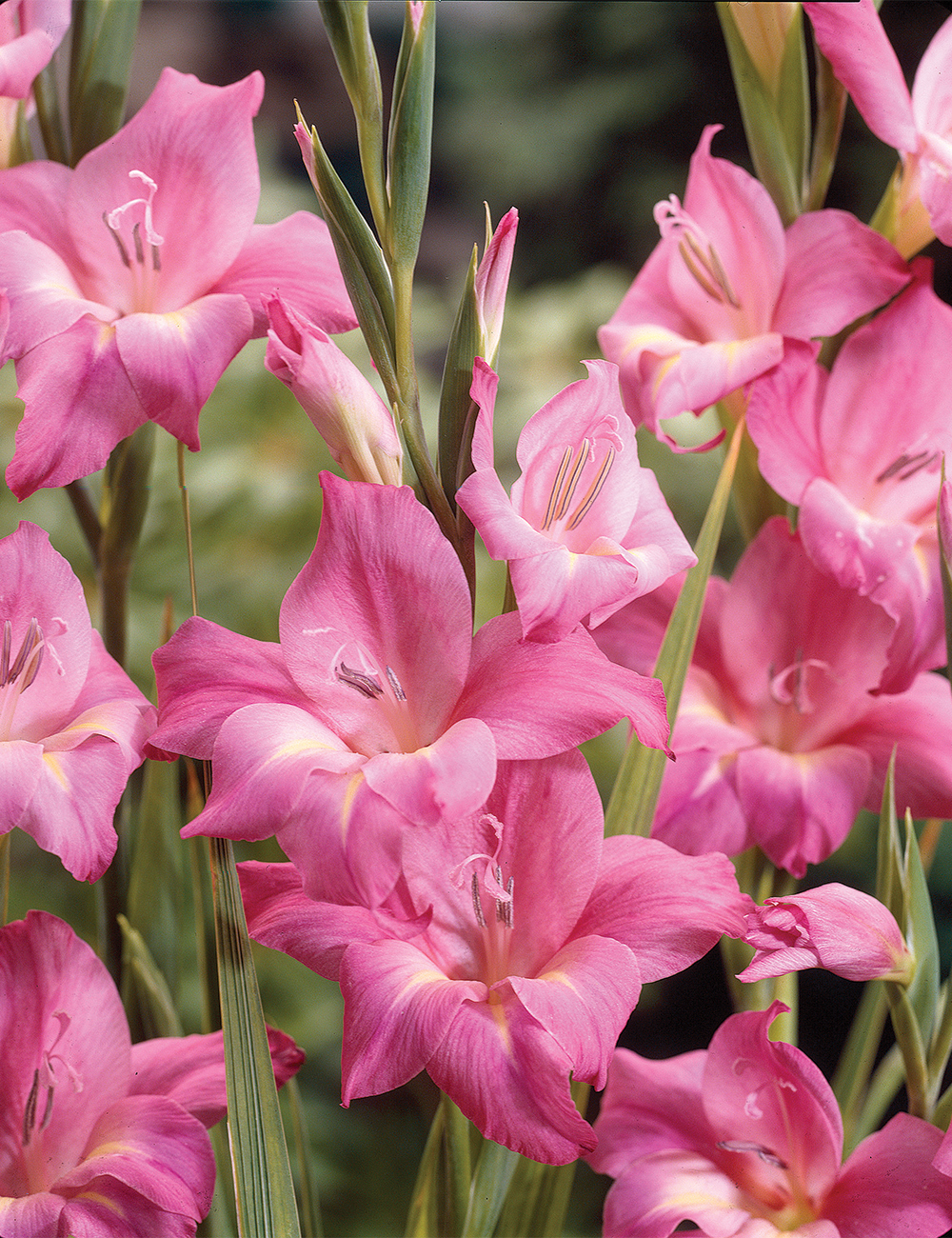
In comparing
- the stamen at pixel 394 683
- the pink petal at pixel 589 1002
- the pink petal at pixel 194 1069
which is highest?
the stamen at pixel 394 683

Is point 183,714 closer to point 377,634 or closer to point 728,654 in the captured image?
point 377,634

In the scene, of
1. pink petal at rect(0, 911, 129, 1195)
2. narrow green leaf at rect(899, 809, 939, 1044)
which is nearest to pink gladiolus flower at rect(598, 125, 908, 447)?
narrow green leaf at rect(899, 809, 939, 1044)

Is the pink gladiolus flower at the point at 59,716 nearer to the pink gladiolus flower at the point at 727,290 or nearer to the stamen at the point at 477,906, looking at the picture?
the stamen at the point at 477,906

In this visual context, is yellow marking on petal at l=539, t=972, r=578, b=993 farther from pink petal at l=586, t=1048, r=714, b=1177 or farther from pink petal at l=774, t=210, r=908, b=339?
pink petal at l=774, t=210, r=908, b=339

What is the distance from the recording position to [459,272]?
2.14 metres

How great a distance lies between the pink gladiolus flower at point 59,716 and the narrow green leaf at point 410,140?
0.54ft

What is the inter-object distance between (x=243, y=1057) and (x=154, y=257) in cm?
32

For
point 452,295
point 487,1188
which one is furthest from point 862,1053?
point 452,295

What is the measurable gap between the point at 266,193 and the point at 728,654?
131 cm

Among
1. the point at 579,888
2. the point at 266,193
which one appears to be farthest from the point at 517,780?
the point at 266,193

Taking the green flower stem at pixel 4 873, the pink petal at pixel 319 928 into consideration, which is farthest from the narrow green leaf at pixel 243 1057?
the green flower stem at pixel 4 873

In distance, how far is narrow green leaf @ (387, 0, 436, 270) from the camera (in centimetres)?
40

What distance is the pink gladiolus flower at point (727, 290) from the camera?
1.63 feet

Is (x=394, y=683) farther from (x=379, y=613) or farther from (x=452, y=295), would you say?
(x=452, y=295)
